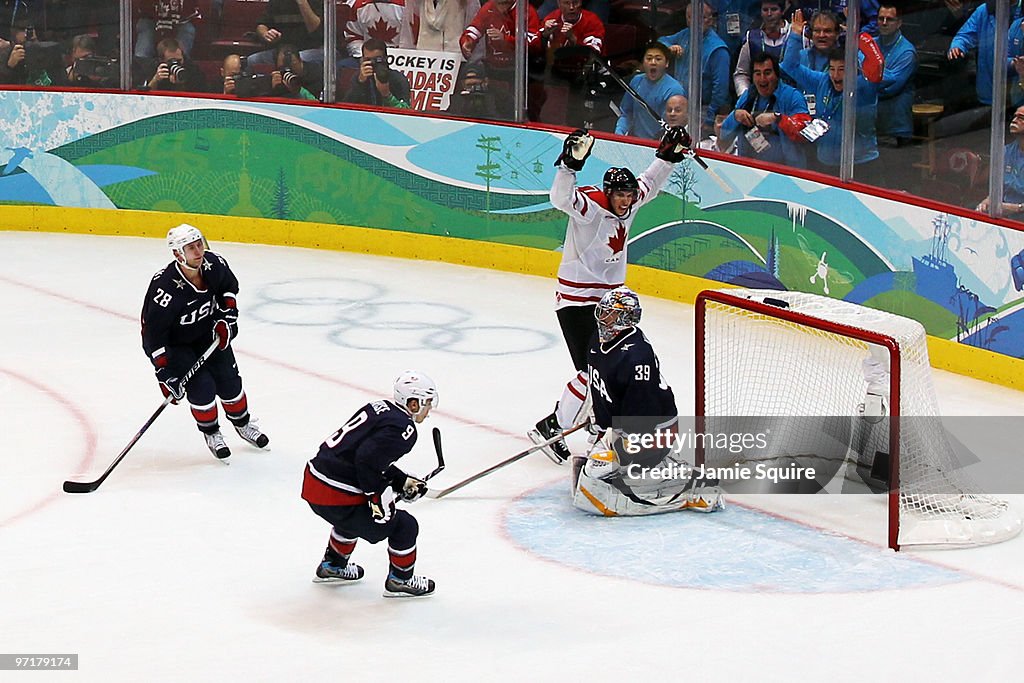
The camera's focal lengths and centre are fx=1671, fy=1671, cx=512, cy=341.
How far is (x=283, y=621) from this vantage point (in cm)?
474

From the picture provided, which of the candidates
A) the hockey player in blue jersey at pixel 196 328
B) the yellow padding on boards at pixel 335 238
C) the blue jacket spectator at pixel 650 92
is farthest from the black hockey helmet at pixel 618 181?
the blue jacket spectator at pixel 650 92

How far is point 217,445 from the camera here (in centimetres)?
628

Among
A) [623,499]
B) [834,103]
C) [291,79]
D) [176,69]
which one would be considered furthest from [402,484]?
[176,69]

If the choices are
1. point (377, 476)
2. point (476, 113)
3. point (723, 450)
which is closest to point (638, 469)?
point (723, 450)

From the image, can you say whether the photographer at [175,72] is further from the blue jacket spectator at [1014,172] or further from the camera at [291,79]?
the blue jacket spectator at [1014,172]

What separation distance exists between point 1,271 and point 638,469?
5.32 metres

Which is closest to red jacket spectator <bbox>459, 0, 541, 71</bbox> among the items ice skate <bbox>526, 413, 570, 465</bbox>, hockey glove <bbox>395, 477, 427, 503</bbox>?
ice skate <bbox>526, 413, 570, 465</bbox>

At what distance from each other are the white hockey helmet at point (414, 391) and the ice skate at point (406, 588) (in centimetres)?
54

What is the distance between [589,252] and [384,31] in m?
4.21

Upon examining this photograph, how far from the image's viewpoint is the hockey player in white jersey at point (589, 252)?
624cm

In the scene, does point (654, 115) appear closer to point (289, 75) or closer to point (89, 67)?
point (289, 75)

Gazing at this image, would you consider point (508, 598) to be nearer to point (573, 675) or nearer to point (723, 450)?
point (573, 675)

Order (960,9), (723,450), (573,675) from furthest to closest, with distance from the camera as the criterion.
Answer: (960,9)
(723,450)
(573,675)

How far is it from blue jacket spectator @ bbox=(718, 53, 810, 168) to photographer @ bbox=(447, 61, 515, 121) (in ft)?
5.19
